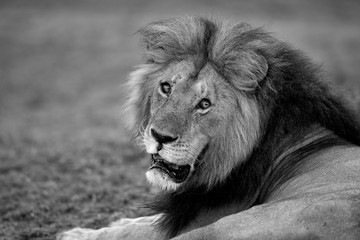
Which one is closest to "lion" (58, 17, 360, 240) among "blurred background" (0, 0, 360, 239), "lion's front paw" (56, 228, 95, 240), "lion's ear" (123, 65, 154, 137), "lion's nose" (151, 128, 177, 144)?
"lion's nose" (151, 128, 177, 144)

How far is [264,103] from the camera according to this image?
14.7ft

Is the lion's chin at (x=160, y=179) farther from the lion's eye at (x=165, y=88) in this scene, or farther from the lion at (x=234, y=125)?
the lion's eye at (x=165, y=88)

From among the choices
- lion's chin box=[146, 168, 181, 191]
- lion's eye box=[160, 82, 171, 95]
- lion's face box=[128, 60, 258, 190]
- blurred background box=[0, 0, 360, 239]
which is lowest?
blurred background box=[0, 0, 360, 239]

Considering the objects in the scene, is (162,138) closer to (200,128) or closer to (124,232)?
(200,128)

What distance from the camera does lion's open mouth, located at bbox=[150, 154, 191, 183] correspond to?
4.37 m

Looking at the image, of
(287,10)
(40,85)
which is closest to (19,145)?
(40,85)

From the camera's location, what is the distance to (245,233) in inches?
141

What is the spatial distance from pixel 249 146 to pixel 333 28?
70.6 ft

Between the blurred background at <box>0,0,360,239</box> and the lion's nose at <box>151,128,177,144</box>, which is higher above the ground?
the lion's nose at <box>151,128,177,144</box>

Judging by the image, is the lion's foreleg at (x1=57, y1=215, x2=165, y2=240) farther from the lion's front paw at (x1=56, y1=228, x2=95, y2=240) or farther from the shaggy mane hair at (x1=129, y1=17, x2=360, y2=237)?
the shaggy mane hair at (x1=129, y1=17, x2=360, y2=237)

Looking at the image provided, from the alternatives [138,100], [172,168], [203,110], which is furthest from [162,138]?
[138,100]

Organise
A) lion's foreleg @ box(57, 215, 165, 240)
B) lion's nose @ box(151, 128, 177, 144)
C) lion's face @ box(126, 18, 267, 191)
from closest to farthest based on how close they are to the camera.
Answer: lion's nose @ box(151, 128, 177, 144), lion's face @ box(126, 18, 267, 191), lion's foreleg @ box(57, 215, 165, 240)

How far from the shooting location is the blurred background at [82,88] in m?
6.28

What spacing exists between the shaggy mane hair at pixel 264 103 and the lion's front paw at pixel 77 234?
830mm
